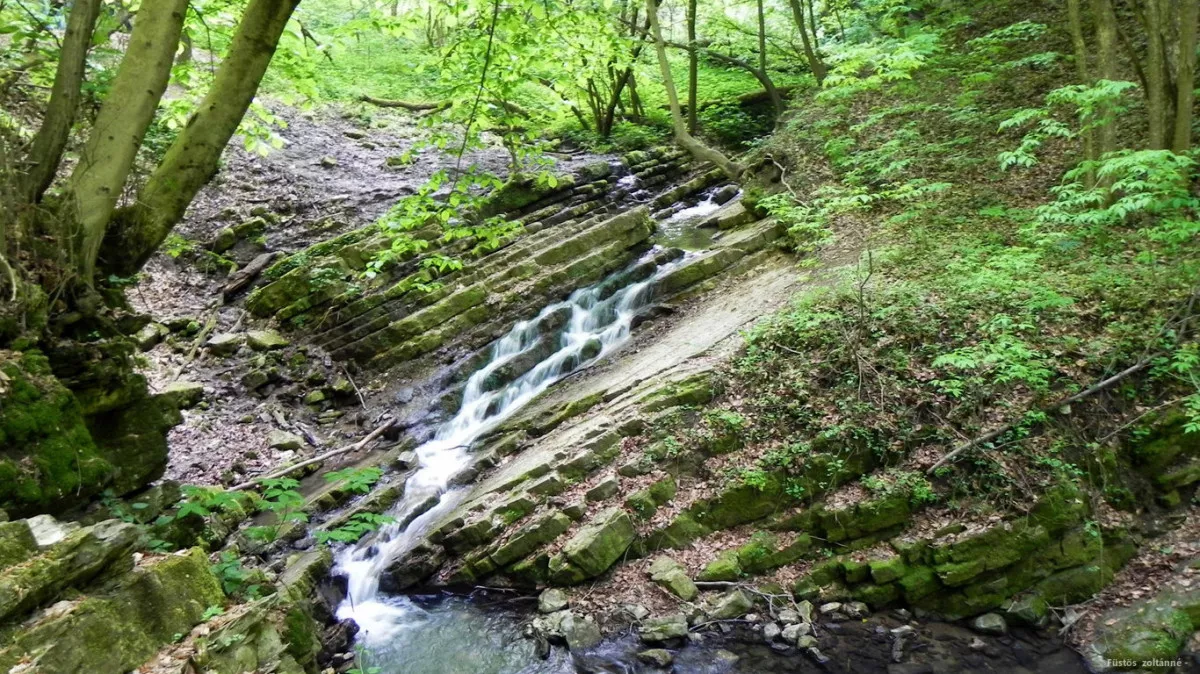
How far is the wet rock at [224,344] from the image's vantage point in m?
10.8

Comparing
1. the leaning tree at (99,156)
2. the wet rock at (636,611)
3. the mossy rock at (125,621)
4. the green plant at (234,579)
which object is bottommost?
the wet rock at (636,611)

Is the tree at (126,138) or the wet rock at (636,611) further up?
the tree at (126,138)

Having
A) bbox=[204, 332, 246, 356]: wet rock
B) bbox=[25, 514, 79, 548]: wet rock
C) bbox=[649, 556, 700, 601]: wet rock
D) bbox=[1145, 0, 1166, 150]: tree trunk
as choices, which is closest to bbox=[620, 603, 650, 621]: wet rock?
bbox=[649, 556, 700, 601]: wet rock

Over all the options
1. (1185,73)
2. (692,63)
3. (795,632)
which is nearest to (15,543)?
(795,632)

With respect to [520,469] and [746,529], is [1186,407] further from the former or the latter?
[520,469]

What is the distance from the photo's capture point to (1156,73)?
7766mm

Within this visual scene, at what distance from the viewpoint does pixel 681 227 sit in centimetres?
1420

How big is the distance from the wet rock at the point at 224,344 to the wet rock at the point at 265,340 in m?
0.17

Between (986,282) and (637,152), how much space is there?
12.2 m

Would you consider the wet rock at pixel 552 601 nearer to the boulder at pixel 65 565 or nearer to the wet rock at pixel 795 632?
the wet rock at pixel 795 632

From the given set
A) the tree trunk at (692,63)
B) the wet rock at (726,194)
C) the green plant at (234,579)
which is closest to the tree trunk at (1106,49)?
the wet rock at (726,194)

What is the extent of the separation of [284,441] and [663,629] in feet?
20.7

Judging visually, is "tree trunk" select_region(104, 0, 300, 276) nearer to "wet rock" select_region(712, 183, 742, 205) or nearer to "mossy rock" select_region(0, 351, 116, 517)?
"mossy rock" select_region(0, 351, 116, 517)

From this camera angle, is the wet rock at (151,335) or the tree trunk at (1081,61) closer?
the tree trunk at (1081,61)
